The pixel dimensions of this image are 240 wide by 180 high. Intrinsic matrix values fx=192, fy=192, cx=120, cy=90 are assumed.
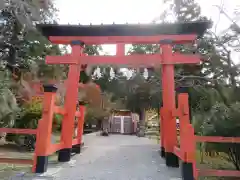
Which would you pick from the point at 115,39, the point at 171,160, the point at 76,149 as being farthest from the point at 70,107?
the point at 171,160

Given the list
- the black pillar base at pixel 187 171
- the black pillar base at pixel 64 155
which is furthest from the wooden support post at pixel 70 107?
the black pillar base at pixel 187 171

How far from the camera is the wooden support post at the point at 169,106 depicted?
16.5ft

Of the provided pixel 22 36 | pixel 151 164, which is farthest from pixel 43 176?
pixel 22 36

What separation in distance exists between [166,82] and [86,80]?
11695mm

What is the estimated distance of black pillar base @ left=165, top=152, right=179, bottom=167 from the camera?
4.93 metres

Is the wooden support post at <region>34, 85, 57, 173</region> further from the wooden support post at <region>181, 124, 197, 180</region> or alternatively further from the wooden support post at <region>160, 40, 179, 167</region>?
the wooden support post at <region>160, 40, 179, 167</region>

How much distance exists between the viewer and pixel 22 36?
1157cm

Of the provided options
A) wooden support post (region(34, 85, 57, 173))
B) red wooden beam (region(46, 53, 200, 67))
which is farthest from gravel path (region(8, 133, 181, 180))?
red wooden beam (region(46, 53, 200, 67))

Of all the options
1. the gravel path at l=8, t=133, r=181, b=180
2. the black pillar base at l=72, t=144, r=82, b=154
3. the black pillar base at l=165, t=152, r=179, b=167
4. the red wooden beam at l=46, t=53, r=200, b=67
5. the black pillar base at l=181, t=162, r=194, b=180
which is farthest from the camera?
the black pillar base at l=72, t=144, r=82, b=154

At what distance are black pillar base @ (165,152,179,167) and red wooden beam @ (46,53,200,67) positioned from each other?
8.48 ft

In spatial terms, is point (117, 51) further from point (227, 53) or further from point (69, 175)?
point (227, 53)

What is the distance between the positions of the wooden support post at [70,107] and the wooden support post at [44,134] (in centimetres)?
Answer: 110

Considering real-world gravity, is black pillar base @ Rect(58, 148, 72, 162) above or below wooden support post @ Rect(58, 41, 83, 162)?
below

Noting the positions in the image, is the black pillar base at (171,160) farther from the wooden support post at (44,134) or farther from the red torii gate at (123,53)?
the wooden support post at (44,134)
